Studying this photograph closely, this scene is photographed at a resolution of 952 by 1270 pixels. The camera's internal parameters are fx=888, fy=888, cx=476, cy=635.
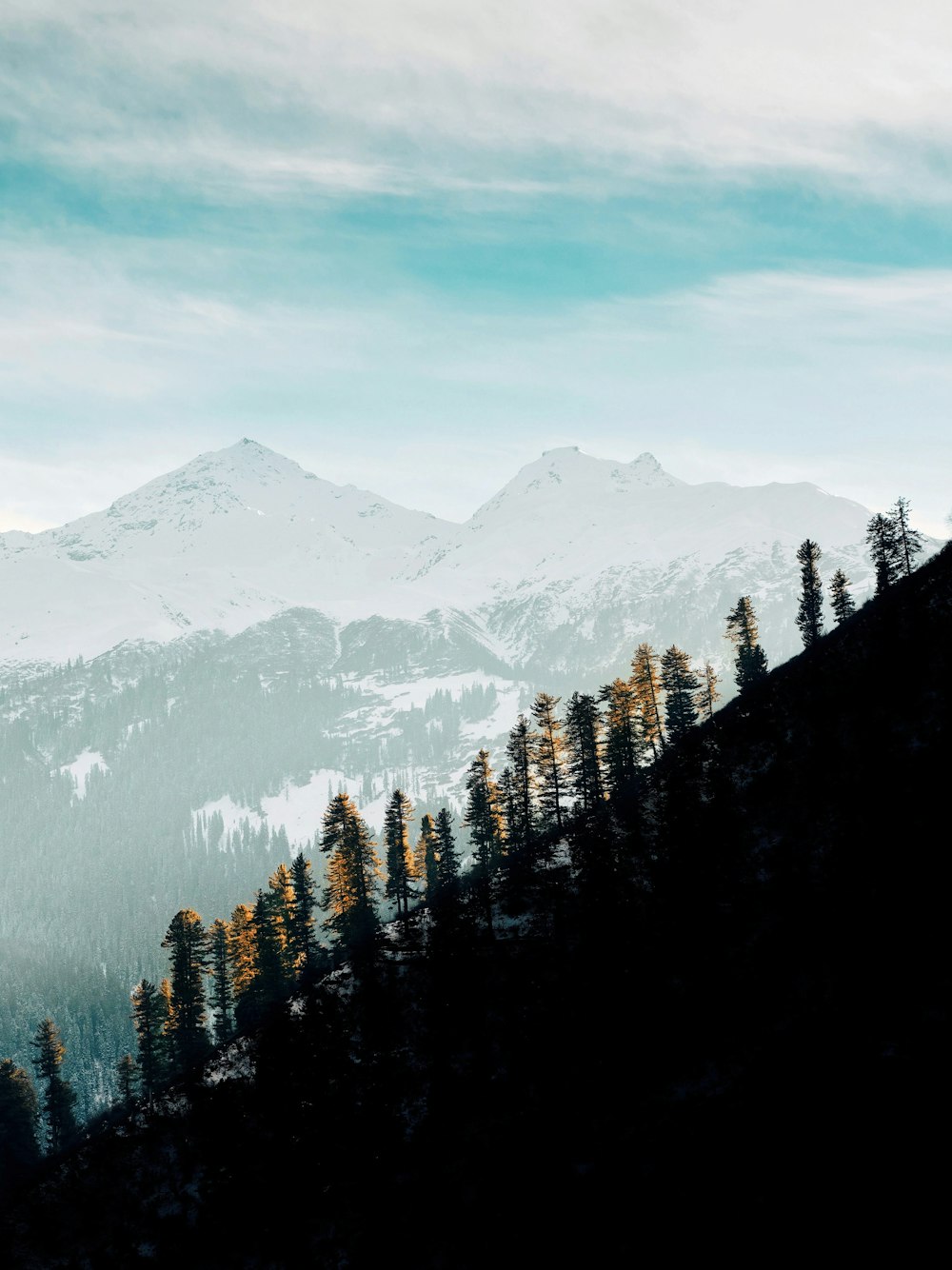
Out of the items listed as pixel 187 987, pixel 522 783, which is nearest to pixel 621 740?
pixel 522 783

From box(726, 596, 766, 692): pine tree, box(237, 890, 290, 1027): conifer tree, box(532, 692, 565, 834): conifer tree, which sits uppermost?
box(726, 596, 766, 692): pine tree

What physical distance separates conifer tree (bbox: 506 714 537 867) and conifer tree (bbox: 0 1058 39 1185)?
43.8 m

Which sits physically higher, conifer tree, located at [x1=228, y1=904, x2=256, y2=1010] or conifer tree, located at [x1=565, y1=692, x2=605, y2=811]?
conifer tree, located at [x1=565, y1=692, x2=605, y2=811]

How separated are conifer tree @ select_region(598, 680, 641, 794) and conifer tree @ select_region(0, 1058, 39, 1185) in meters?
53.7

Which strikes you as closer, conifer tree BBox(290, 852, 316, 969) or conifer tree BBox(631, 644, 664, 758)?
conifer tree BBox(290, 852, 316, 969)

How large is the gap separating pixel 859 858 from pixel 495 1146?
22.5 metres

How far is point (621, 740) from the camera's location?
77.8m

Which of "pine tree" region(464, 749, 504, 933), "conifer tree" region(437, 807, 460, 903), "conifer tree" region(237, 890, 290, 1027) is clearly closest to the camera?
"conifer tree" region(237, 890, 290, 1027)

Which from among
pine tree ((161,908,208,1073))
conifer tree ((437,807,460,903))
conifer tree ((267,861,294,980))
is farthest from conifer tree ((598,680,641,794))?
pine tree ((161,908,208,1073))

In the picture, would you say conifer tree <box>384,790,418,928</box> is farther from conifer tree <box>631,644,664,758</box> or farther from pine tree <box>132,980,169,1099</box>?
conifer tree <box>631,644,664,758</box>

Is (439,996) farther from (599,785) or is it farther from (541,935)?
(599,785)

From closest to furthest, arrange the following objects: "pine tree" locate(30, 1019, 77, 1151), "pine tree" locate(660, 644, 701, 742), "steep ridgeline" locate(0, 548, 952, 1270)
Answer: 1. "steep ridgeline" locate(0, 548, 952, 1270)
2. "pine tree" locate(30, 1019, 77, 1151)
3. "pine tree" locate(660, 644, 701, 742)

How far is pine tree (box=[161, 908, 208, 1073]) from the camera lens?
69812mm

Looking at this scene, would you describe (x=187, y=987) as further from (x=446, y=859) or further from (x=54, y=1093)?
(x=446, y=859)
